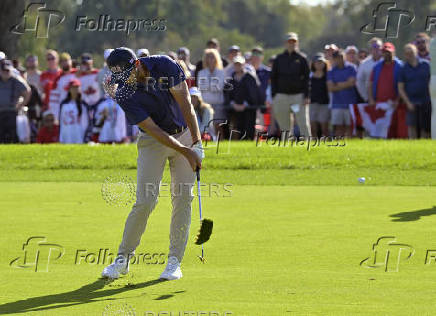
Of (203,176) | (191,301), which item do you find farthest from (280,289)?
(203,176)

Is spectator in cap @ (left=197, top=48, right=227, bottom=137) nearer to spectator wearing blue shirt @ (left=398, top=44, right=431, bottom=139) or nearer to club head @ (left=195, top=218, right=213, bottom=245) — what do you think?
spectator wearing blue shirt @ (left=398, top=44, right=431, bottom=139)

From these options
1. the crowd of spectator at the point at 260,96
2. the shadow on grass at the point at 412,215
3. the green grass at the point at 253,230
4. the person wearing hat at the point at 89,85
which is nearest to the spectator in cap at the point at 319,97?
the crowd of spectator at the point at 260,96

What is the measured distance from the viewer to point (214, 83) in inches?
843

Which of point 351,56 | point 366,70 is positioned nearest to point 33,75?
point 351,56

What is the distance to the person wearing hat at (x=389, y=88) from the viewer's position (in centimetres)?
2169

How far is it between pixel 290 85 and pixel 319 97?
2.09m

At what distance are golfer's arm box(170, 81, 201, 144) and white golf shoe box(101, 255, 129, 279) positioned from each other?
111 centimetres

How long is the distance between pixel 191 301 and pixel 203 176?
9381 mm

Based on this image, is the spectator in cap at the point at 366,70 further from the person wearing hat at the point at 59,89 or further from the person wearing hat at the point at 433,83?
the person wearing hat at the point at 59,89

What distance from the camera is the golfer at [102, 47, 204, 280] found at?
8047 millimetres

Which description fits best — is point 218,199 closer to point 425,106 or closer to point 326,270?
point 326,270

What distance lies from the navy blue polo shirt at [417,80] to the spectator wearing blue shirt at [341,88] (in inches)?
59.3

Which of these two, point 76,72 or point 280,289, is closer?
point 280,289

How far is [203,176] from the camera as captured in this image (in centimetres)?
1666
